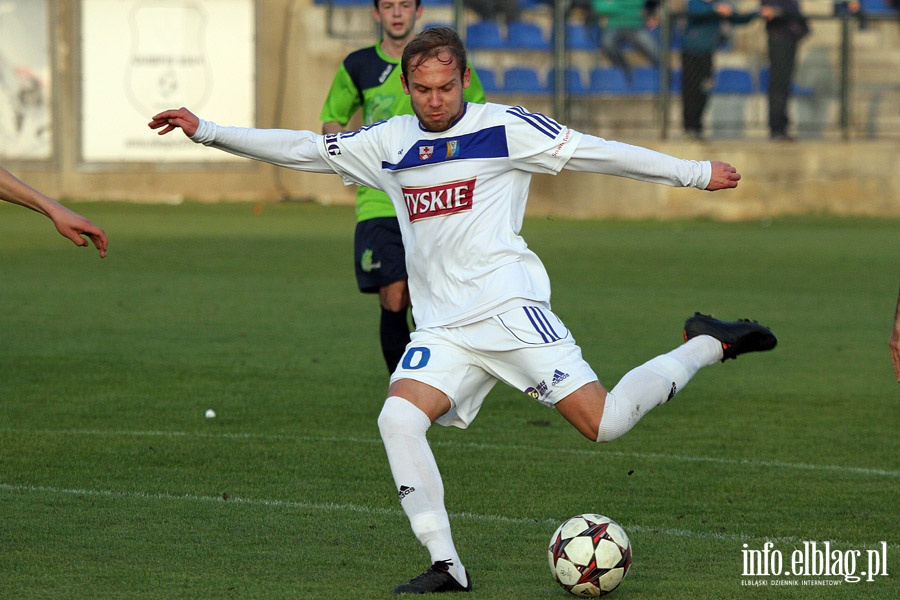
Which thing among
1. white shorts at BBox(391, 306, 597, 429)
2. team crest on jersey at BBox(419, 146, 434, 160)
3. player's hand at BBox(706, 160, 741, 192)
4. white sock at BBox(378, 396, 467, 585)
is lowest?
white sock at BBox(378, 396, 467, 585)

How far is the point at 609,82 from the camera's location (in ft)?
71.0

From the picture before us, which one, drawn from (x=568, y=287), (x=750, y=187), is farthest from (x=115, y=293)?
(x=750, y=187)

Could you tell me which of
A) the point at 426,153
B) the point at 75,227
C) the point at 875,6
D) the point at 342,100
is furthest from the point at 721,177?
the point at 875,6

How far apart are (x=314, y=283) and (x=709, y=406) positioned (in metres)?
6.26

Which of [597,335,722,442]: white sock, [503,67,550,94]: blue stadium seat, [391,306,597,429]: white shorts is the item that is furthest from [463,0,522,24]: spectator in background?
[391,306,597,429]: white shorts

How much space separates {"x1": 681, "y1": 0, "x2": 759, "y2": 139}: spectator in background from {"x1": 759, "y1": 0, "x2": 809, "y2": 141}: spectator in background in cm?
35

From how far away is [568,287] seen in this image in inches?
537

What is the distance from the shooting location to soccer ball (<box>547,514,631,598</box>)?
15.1 ft

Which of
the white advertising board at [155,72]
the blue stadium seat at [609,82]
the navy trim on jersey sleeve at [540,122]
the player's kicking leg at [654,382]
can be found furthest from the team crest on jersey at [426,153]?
the white advertising board at [155,72]

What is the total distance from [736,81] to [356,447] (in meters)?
15.1

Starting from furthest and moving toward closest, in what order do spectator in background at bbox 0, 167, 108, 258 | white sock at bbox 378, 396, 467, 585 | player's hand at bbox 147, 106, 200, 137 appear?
1. player's hand at bbox 147, 106, 200, 137
2. spectator in background at bbox 0, 167, 108, 258
3. white sock at bbox 378, 396, 467, 585

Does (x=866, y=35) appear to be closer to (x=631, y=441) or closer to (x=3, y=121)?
(x=3, y=121)

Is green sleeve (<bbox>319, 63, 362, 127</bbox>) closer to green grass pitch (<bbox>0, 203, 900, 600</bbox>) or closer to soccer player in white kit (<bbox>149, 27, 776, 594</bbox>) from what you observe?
green grass pitch (<bbox>0, 203, 900, 600</bbox>)

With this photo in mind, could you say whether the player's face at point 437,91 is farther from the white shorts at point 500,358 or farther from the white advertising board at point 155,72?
the white advertising board at point 155,72
